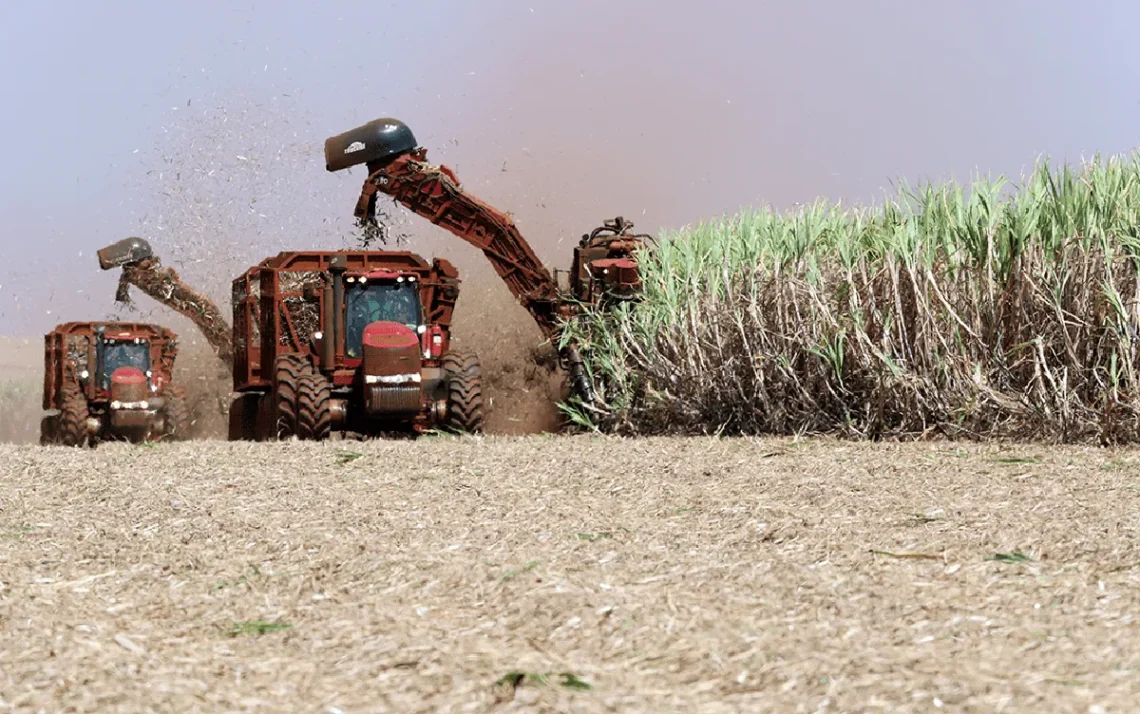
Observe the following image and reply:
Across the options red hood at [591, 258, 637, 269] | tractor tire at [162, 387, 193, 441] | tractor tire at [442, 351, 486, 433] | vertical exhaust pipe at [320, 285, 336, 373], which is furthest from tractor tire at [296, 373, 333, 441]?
tractor tire at [162, 387, 193, 441]

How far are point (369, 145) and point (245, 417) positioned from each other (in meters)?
3.36

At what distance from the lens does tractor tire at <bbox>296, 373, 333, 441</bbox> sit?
1128 centimetres

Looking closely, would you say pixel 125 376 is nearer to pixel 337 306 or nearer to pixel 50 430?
pixel 50 430

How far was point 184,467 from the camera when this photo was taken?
8180 mm

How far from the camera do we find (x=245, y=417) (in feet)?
44.9

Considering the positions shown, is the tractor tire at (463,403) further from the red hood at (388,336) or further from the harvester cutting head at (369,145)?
the harvester cutting head at (369,145)

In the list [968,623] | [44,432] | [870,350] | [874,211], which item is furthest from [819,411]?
[44,432]

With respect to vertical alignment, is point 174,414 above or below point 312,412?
below

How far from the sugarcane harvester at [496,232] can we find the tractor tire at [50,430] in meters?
5.91

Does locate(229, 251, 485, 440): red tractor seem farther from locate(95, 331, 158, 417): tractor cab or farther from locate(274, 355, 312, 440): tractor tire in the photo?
locate(95, 331, 158, 417): tractor cab

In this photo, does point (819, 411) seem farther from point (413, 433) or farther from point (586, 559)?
point (586, 559)

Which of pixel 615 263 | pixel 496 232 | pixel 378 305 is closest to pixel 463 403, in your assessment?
pixel 378 305

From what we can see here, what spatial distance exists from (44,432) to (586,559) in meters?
14.0

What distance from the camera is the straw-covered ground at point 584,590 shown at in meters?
3.18
